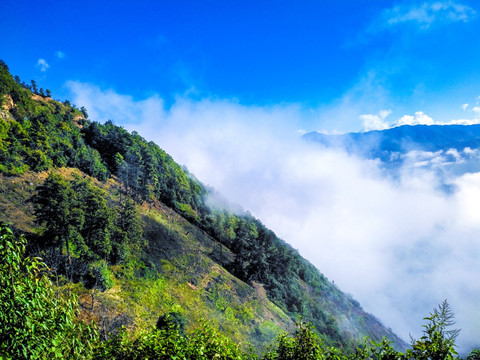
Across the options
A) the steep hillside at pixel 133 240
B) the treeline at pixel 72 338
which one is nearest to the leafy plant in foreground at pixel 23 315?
the treeline at pixel 72 338

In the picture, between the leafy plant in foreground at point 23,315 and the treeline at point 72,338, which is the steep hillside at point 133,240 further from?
the leafy plant in foreground at point 23,315

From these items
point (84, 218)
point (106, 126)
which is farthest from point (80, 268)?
point (106, 126)

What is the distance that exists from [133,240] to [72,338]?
37.9 m

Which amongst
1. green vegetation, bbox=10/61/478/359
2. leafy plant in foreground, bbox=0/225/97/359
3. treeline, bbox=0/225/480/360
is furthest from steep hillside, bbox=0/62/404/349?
leafy plant in foreground, bbox=0/225/97/359

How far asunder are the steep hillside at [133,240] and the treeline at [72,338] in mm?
7279

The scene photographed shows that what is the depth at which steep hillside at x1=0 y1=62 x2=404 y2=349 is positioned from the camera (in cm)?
2917

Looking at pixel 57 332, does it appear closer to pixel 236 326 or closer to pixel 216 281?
pixel 236 326

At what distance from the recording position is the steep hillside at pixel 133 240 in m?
29.2

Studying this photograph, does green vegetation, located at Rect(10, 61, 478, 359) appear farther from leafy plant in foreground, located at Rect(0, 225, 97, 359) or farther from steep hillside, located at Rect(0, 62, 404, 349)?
steep hillside, located at Rect(0, 62, 404, 349)

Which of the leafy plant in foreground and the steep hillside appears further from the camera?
the steep hillside

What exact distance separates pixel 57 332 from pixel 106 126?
91517mm

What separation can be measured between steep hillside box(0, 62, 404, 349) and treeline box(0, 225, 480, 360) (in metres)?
7.28

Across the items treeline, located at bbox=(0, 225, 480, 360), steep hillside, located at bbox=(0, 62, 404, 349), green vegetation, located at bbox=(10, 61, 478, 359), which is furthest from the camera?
steep hillside, located at bbox=(0, 62, 404, 349)

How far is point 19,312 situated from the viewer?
5.11 metres
